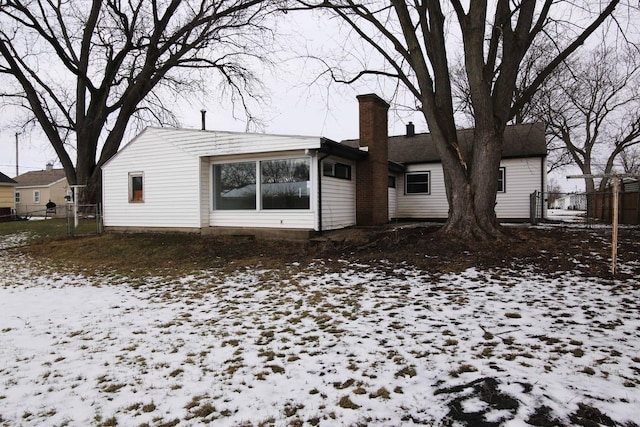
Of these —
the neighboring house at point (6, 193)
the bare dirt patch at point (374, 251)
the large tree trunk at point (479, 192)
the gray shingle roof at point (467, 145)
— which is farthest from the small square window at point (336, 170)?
the neighboring house at point (6, 193)

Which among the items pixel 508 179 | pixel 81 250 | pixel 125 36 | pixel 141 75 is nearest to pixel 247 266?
pixel 81 250

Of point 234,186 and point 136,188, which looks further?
point 136,188

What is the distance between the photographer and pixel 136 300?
6.22m

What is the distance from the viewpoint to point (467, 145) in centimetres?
1656

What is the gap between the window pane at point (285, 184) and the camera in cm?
1108

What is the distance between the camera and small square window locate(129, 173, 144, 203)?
1377 centimetres

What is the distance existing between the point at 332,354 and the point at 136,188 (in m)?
12.2

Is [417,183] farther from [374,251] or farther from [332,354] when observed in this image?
[332,354]

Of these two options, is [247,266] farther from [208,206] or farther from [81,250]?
[81,250]

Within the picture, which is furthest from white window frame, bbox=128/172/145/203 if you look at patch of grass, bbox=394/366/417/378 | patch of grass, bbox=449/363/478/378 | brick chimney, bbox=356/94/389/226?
patch of grass, bbox=449/363/478/378

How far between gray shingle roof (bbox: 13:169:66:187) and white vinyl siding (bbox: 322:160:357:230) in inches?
1481

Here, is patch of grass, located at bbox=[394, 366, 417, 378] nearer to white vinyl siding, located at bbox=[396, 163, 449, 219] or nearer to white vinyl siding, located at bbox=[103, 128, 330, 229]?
white vinyl siding, located at bbox=[103, 128, 330, 229]

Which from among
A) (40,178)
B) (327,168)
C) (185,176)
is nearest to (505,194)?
(327,168)

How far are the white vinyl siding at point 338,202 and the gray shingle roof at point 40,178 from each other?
37626mm
